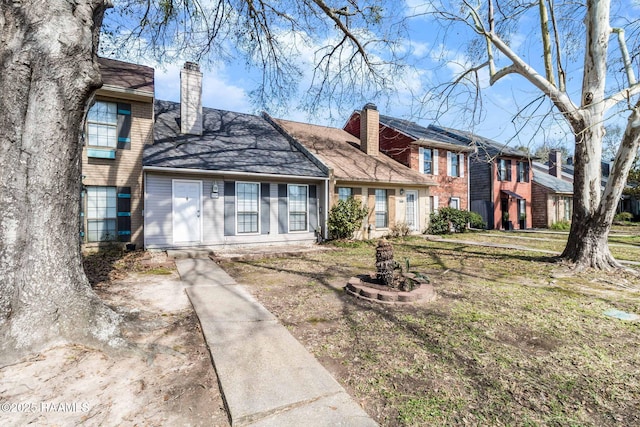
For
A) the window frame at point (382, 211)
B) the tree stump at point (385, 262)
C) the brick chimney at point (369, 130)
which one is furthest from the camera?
the brick chimney at point (369, 130)

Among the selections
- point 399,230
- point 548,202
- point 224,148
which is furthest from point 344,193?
point 548,202

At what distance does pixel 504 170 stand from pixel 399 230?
34.8 ft

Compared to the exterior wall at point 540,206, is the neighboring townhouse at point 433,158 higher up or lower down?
higher up

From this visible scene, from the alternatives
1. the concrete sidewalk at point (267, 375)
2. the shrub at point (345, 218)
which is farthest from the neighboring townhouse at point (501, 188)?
the concrete sidewalk at point (267, 375)

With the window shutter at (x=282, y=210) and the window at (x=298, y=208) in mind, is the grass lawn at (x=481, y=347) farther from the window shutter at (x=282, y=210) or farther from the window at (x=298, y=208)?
the window at (x=298, y=208)

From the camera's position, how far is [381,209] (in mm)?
13953

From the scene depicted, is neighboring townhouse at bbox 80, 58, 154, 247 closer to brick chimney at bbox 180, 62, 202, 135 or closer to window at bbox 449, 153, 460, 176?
brick chimney at bbox 180, 62, 202, 135

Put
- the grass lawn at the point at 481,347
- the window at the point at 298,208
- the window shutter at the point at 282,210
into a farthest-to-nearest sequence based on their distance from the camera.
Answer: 1. the window at the point at 298,208
2. the window shutter at the point at 282,210
3. the grass lawn at the point at 481,347

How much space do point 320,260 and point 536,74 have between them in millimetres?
6987

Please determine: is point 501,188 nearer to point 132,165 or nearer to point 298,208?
point 298,208

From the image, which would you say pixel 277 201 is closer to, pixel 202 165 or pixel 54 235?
pixel 202 165

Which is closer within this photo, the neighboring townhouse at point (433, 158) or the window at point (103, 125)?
the window at point (103, 125)

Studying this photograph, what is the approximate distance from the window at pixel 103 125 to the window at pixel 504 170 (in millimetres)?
20412

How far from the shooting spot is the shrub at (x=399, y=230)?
1409cm
